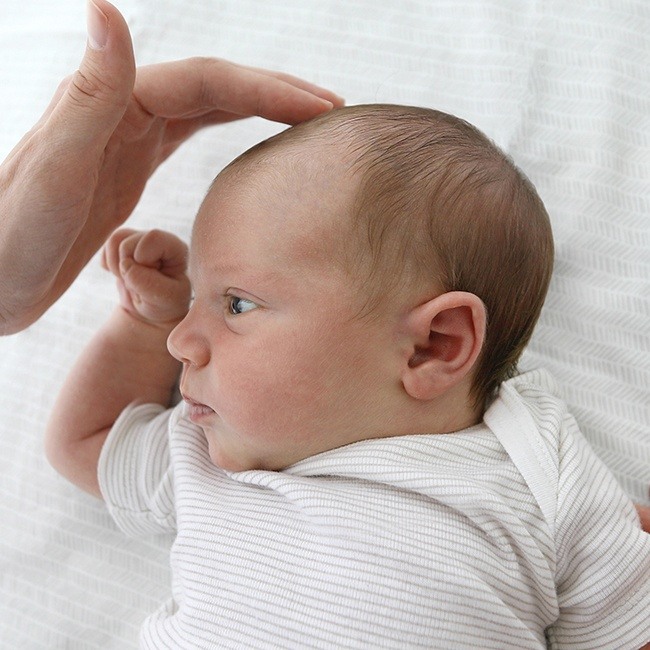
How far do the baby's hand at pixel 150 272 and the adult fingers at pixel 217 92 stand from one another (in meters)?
0.23

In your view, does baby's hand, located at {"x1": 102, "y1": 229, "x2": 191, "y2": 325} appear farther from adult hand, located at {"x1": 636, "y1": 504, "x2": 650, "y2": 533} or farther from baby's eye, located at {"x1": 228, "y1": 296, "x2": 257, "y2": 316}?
adult hand, located at {"x1": 636, "y1": 504, "x2": 650, "y2": 533}

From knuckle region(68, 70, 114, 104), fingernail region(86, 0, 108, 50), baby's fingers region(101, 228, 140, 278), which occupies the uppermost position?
fingernail region(86, 0, 108, 50)

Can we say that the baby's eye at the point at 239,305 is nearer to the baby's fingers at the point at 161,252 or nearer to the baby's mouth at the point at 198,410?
the baby's mouth at the point at 198,410

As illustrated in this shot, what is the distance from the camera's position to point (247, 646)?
3.99 feet

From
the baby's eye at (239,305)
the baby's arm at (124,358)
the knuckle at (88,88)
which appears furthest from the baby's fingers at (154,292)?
the knuckle at (88,88)

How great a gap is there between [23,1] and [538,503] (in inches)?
64.7

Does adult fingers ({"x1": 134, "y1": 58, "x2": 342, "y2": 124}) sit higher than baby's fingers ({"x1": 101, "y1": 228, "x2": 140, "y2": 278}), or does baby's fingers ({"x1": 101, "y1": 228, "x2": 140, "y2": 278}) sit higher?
adult fingers ({"x1": 134, "y1": 58, "x2": 342, "y2": 124})

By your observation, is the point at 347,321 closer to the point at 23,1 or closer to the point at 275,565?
the point at 275,565

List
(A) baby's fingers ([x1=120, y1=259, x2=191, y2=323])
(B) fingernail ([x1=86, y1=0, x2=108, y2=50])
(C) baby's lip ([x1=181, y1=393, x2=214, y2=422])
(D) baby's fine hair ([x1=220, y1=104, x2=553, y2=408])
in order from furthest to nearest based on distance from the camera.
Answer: (A) baby's fingers ([x1=120, y1=259, x2=191, y2=323]) < (C) baby's lip ([x1=181, y1=393, x2=214, y2=422]) < (D) baby's fine hair ([x1=220, y1=104, x2=553, y2=408]) < (B) fingernail ([x1=86, y1=0, x2=108, y2=50])

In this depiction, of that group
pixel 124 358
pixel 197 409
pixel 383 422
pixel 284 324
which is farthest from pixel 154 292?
pixel 383 422

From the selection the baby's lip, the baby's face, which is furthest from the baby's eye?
the baby's lip

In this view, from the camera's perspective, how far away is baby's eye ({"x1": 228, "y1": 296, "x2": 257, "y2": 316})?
1.23 m

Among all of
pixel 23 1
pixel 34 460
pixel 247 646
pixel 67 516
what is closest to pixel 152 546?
pixel 67 516

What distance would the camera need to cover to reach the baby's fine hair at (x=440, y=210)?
45.9 inches
